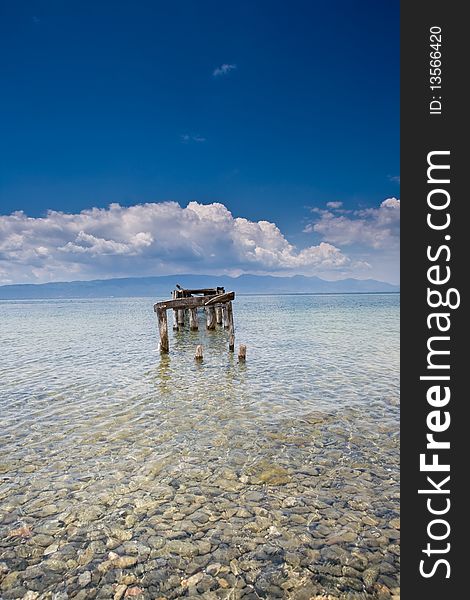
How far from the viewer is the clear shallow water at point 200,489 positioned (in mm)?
4746

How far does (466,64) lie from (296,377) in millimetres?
13591

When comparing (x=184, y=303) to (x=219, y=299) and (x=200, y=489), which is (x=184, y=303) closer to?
(x=219, y=299)

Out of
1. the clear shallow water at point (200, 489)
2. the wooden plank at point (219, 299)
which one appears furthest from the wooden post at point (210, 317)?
the clear shallow water at point (200, 489)

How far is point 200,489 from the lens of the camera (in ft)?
22.6

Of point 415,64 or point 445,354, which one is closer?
point 445,354

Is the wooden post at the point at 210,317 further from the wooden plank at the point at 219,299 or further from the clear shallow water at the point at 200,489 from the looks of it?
the clear shallow water at the point at 200,489

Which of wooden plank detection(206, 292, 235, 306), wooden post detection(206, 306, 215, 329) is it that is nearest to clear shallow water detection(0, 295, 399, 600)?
wooden plank detection(206, 292, 235, 306)

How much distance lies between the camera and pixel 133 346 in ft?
89.2

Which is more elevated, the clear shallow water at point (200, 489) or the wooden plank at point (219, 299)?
the wooden plank at point (219, 299)

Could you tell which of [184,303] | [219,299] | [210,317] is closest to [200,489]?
[184,303]

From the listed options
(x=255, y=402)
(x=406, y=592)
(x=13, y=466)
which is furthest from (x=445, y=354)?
(x=255, y=402)

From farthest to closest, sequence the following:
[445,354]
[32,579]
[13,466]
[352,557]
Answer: [13,466]
[352,557]
[32,579]
[445,354]

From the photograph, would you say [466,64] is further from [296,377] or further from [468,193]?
[296,377]

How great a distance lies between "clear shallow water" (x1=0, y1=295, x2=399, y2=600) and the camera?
475 cm
